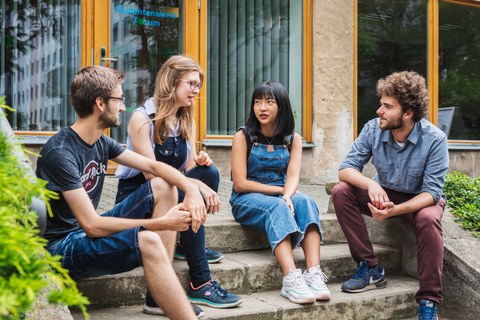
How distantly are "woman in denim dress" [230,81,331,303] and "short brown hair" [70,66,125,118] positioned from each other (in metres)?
1.33

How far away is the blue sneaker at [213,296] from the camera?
346cm

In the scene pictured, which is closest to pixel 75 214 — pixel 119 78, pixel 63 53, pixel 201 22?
pixel 119 78

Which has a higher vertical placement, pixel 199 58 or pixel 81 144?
pixel 199 58

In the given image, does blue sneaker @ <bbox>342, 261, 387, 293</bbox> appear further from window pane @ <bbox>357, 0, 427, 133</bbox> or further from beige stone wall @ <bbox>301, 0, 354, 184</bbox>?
window pane @ <bbox>357, 0, 427, 133</bbox>

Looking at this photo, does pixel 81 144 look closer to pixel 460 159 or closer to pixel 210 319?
pixel 210 319

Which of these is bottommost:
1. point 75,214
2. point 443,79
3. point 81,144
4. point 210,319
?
point 210,319

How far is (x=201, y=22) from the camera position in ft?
25.0

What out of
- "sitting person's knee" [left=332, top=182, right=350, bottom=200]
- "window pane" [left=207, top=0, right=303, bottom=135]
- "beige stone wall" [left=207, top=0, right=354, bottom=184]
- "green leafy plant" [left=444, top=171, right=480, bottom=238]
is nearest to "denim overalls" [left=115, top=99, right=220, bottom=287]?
"sitting person's knee" [left=332, top=182, right=350, bottom=200]

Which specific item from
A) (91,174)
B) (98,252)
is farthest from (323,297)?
(91,174)

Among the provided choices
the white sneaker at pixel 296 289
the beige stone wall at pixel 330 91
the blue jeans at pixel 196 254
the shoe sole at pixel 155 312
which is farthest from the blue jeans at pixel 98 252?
the beige stone wall at pixel 330 91

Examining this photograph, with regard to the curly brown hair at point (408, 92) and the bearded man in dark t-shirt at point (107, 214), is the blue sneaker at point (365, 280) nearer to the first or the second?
the curly brown hair at point (408, 92)

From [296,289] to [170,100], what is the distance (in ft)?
4.64

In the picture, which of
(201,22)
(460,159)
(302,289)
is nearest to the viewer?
(302,289)

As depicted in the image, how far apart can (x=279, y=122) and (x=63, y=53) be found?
3697 mm
